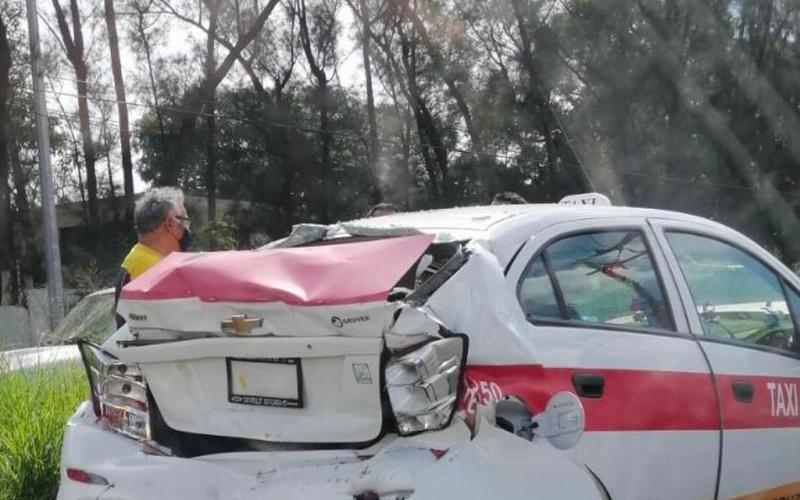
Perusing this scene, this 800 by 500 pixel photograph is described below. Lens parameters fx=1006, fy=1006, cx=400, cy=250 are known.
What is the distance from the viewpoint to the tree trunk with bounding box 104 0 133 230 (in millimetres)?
27641

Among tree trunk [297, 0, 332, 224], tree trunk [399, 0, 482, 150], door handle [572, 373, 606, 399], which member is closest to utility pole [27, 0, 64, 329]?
tree trunk [297, 0, 332, 224]

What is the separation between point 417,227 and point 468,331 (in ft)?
2.61

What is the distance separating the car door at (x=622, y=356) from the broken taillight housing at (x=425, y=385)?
1.06 ft

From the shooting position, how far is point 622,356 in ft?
11.7

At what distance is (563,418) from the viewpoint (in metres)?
3.32

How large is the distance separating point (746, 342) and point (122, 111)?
85.8ft

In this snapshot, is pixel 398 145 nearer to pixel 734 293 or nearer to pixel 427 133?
pixel 427 133

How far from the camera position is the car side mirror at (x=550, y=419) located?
10.5 feet

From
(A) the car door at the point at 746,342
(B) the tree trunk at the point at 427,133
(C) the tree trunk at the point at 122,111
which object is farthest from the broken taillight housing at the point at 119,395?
(B) the tree trunk at the point at 427,133

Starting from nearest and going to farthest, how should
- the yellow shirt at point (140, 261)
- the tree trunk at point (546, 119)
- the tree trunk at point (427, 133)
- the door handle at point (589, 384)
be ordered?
the door handle at point (589, 384) < the yellow shirt at point (140, 261) < the tree trunk at point (546, 119) < the tree trunk at point (427, 133)

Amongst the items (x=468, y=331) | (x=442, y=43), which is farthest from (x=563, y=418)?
(x=442, y=43)

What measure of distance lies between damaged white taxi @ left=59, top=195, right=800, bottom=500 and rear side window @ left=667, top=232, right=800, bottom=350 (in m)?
0.03

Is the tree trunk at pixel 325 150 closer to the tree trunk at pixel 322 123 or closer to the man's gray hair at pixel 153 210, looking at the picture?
the tree trunk at pixel 322 123

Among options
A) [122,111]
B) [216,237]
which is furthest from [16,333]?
[122,111]
